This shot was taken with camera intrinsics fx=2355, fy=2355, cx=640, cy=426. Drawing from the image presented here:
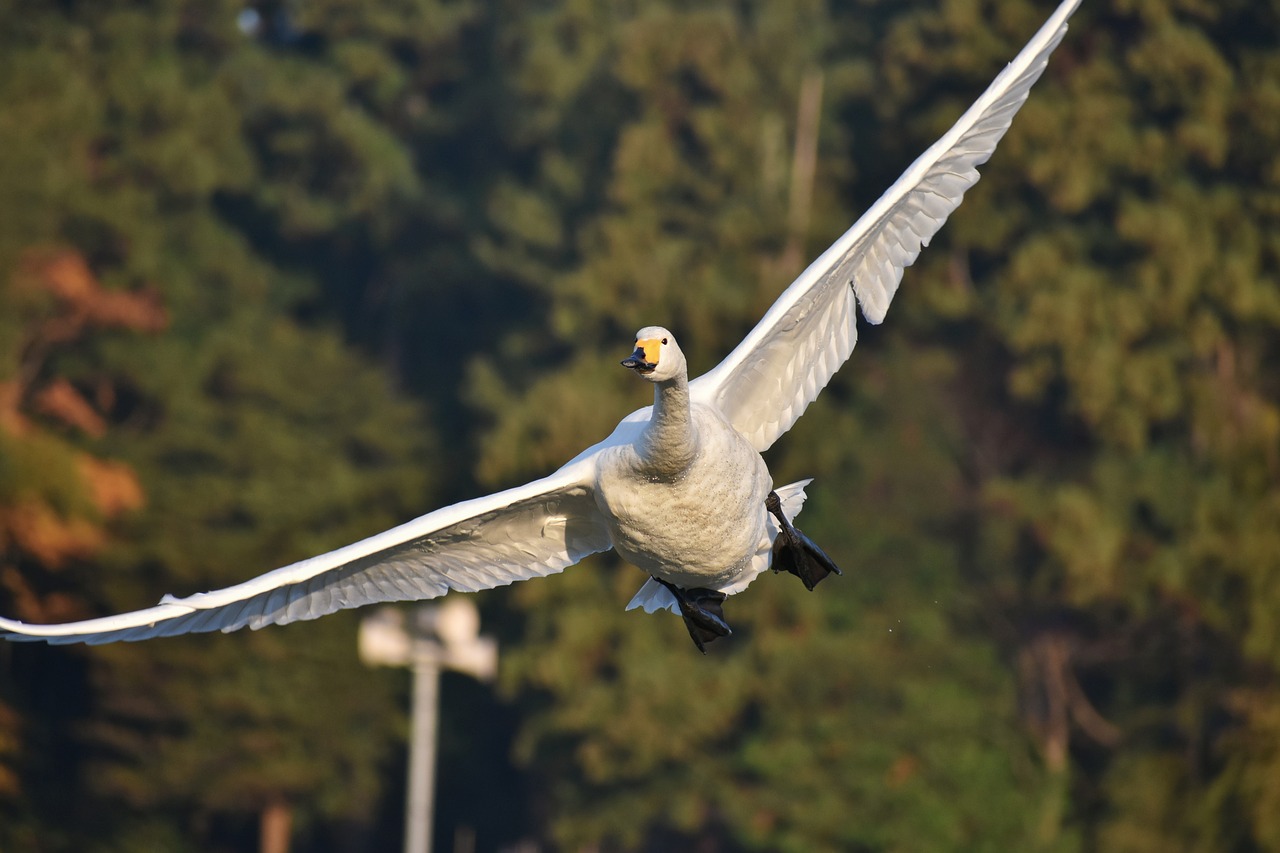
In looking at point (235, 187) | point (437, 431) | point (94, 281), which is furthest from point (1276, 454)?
point (235, 187)

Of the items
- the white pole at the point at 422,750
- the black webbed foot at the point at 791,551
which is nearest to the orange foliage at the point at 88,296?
the white pole at the point at 422,750

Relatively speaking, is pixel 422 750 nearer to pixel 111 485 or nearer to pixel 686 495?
pixel 686 495

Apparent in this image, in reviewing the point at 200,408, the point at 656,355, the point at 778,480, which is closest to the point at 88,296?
the point at 200,408

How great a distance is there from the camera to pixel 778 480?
28.6m

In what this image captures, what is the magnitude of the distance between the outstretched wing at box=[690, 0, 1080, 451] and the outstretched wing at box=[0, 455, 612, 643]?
93cm

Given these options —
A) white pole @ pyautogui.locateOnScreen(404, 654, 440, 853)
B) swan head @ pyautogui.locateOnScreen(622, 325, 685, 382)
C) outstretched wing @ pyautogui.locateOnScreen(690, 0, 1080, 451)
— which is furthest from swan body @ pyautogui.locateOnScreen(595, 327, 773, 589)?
white pole @ pyautogui.locateOnScreen(404, 654, 440, 853)

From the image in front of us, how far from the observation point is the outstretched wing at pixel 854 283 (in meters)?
11.3

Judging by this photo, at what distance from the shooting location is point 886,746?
2931cm

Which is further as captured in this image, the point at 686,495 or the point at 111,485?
the point at 111,485

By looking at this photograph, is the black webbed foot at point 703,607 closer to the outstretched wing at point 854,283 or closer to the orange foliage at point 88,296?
the outstretched wing at point 854,283

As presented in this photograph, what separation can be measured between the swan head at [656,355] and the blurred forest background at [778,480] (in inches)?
737

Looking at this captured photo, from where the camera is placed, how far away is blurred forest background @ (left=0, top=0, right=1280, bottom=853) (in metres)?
29.5

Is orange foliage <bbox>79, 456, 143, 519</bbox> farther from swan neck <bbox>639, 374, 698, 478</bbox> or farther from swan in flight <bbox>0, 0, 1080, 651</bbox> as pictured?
swan neck <bbox>639, 374, 698, 478</bbox>

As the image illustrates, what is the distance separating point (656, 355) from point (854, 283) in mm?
2354
